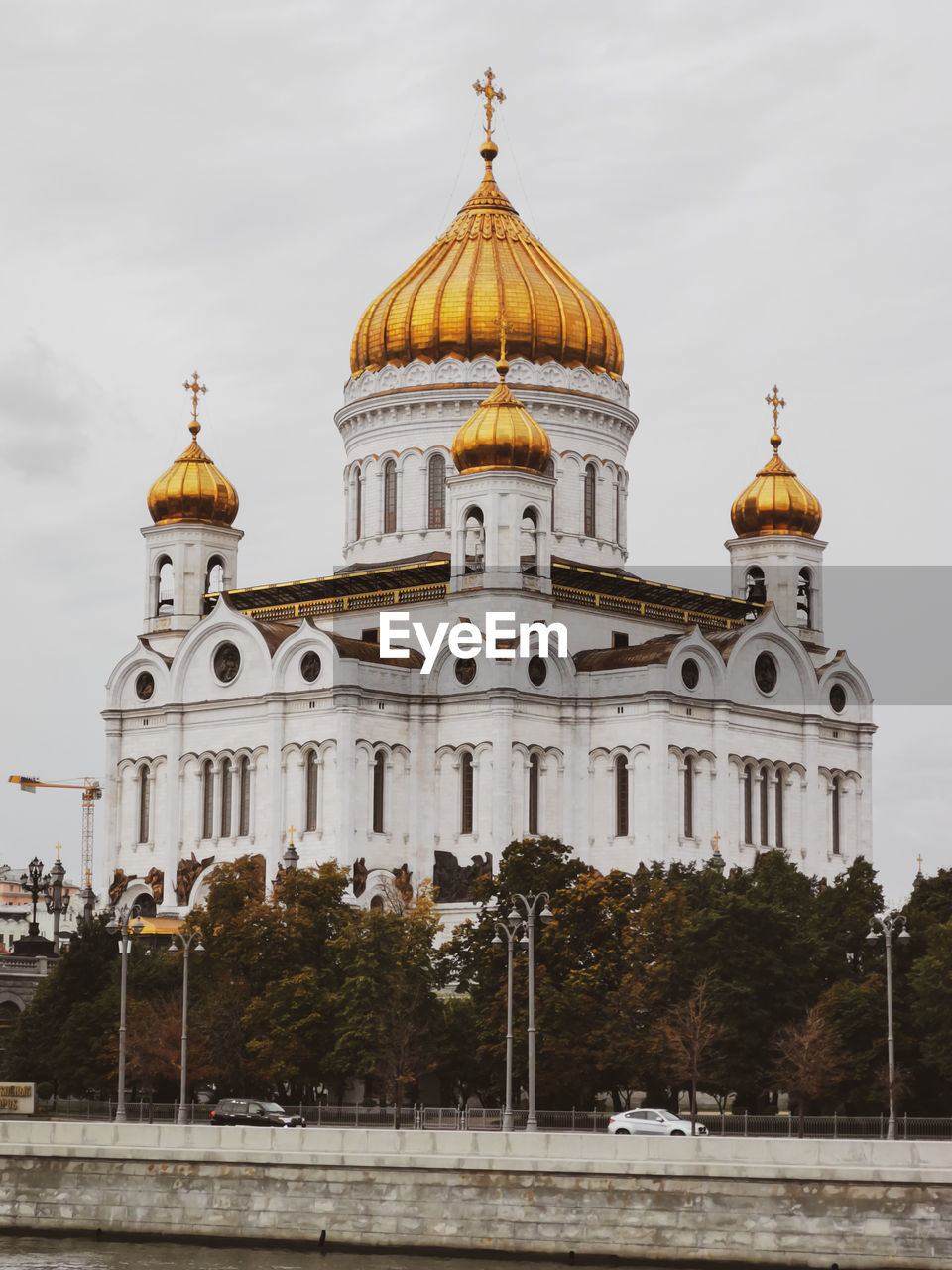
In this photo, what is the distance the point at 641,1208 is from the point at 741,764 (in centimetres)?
3901

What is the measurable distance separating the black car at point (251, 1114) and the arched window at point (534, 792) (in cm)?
1960

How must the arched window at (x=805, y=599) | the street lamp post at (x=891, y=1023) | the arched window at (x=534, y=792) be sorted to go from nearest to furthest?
the street lamp post at (x=891, y=1023)
the arched window at (x=534, y=792)
the arched window at (x=805, y=599)

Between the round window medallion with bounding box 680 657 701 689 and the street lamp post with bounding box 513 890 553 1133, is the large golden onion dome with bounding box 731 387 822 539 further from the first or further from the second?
the street lamp post with bounding box 513 890 553 1133

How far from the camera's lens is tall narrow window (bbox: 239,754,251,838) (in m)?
85.1

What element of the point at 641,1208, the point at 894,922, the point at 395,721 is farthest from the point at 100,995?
the point at 641,1208

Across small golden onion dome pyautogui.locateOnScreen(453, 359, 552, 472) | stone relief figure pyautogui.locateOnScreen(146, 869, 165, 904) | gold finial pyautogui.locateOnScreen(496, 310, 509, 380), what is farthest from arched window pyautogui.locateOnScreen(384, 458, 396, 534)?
stone relief figure pyautogui.locateOnScreen(146, 869, 165, 904)

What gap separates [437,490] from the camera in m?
91.6

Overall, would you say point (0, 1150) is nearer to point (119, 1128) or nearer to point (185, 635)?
point (119, 1128)

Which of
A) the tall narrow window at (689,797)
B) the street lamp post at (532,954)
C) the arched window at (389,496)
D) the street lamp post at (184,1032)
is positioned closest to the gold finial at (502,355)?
the arched window at (389,496)

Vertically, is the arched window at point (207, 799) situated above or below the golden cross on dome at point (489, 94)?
below

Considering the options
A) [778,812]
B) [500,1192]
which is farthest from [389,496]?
[500,1192]

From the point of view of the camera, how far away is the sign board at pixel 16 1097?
6303 cm

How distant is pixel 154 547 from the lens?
306ft

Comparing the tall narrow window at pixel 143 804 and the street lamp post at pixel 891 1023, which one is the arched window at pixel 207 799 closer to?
the tall narrow window at pixel 143 804
